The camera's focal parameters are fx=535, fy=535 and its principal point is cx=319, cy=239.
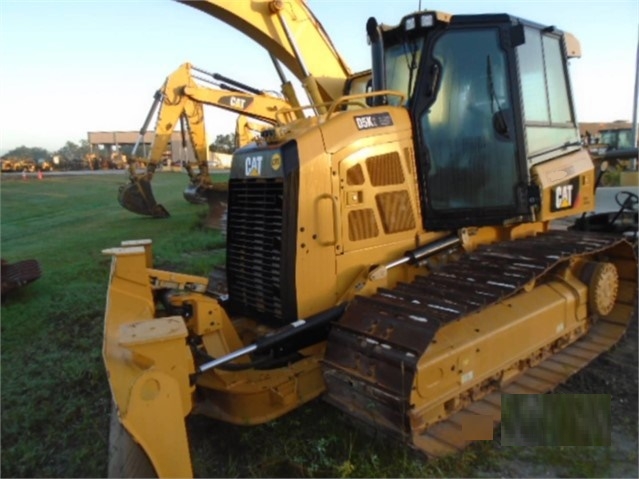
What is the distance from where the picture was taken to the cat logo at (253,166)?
153 inches

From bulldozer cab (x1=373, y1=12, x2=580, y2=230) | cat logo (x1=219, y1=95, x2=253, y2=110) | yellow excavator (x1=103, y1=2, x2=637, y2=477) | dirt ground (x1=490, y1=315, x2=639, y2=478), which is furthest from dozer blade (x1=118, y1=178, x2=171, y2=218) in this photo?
dirt ground (x1=490, y1=315, x2=639, y2=478)

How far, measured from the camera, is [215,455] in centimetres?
350


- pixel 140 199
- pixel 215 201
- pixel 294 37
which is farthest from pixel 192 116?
pixel 294 37

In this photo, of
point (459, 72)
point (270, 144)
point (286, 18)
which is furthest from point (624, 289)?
point (286, 18)

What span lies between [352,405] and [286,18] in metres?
5.32

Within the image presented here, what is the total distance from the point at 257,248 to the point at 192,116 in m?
9.92

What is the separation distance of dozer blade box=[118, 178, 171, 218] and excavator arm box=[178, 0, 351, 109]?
8.09 m

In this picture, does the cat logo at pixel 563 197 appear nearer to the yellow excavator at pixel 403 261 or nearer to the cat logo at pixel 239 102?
the yellow excavator at pixel 403 261

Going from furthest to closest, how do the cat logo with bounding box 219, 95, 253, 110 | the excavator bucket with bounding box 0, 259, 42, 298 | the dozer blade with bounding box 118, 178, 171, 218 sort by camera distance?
the dozer blade with bounding box 118, 178, 171, 218
the cat logo with bounding box 219, 95, 253, 110
the excavator bucket with bounding box 0, 259, 42, 298

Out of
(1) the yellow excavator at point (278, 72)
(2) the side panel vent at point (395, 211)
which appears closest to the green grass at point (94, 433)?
(2) the side panel vent at point (395, 211)

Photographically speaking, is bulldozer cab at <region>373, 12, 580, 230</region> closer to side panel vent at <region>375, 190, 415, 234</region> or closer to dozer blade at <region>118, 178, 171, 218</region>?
side panel vent at <region>375, 190, 415, 234</region>

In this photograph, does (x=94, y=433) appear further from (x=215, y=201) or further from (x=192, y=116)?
(x=192, y=116)

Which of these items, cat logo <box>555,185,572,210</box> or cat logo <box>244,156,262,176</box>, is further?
cat logo <box>555,185,572,210</box>

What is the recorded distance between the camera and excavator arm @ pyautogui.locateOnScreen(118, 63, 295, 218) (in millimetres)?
10977
